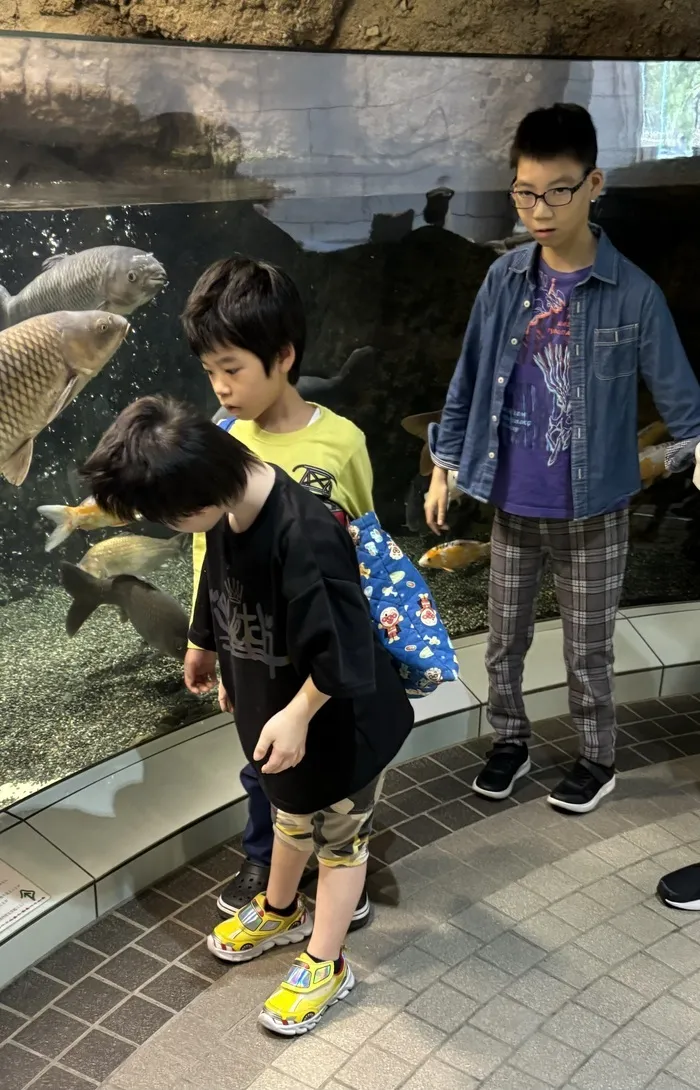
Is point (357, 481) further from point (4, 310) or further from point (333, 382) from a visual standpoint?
point (333, 382)

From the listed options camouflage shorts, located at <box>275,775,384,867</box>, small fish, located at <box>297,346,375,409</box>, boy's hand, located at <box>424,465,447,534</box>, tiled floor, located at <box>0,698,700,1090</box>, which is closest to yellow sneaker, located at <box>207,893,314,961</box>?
tiled floor, located at <box>0,698,700,1090</box>

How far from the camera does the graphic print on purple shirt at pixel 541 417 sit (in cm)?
237

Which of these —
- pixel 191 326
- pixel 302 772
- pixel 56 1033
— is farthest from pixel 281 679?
pixel 56 1033

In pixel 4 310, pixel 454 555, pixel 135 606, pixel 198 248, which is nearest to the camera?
pixel 4 310

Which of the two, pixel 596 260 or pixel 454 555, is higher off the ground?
pixel 596 260

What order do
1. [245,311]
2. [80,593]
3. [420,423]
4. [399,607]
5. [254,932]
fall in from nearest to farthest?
[245,311], [399,607], [254,932], [80,593], [420,423]

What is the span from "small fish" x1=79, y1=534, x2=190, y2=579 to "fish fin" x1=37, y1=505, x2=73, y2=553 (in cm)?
11

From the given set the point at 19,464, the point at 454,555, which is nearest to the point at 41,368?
the point at 19,464

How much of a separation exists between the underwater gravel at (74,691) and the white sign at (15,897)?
0.33m

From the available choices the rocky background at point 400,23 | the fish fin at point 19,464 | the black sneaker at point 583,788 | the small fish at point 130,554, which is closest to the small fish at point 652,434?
the black sneaker at point 583,788

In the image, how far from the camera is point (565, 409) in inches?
94.6

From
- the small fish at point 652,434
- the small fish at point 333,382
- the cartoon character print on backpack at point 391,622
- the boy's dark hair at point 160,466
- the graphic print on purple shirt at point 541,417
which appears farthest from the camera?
the small fish at point 652,434

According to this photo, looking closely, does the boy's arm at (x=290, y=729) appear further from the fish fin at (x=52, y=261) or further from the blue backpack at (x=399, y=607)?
the fish fin at (x=52, y=261)

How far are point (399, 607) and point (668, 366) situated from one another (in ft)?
3.31
